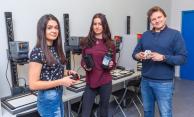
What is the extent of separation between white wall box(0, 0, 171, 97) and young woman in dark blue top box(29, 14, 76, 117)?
3.44ft

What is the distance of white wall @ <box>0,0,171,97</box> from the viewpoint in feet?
7.88

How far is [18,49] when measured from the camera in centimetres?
212

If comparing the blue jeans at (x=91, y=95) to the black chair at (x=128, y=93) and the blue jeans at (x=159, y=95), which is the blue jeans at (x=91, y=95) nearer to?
the blue jeans at (x=159, y=95)

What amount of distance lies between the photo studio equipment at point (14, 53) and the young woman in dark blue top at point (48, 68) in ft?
2.14

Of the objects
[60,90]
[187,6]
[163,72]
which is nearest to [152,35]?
[163,72]

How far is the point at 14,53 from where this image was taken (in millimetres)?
2176

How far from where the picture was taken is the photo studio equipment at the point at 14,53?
2.13 meters

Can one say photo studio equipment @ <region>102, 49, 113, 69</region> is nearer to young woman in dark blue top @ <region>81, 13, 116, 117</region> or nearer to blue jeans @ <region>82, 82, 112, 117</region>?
young woman in dark blue top @ <region>81, 13, 116, 117</region>

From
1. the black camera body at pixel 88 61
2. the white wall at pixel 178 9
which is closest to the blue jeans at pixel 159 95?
the black camera body at pixel 88 61

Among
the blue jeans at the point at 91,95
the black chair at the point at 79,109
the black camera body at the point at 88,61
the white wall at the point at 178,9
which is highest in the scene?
the white wall at the point at 178,9

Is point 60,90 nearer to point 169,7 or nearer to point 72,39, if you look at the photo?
point 72,39

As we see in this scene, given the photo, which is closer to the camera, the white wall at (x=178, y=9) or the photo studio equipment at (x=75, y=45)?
the photo studio equipment at (x=75, y=45)

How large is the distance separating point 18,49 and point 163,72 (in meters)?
1.43

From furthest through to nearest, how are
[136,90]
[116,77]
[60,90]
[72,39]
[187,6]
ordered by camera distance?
1. [187,6]
2. [136,90]
3. [116,77]
4. [72,39]
5. [60,90]
